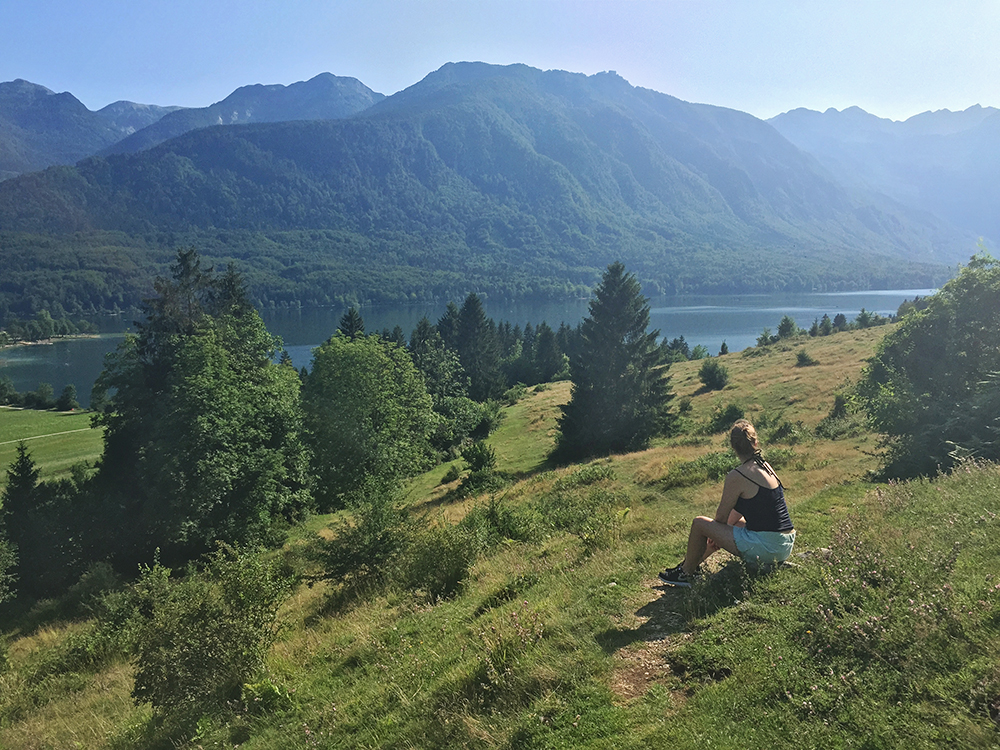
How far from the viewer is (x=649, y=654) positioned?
5.14 m

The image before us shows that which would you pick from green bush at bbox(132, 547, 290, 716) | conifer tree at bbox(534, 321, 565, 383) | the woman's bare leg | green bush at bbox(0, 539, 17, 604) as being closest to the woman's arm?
the woman's bare leg

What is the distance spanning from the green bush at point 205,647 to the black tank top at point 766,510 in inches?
247

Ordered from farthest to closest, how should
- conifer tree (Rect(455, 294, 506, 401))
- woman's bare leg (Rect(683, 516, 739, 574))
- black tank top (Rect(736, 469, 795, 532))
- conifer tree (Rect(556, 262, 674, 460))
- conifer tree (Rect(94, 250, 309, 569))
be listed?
conifer tree (Rect(455, 294, 506, 401)) → conifer tree (Rect(556, 262, 674, 460)) → conifer tree (Rect(94, 250, 309, 569)) → woman's bare leg (Rect(683, 516, 739, 574)) → black tank top (Rect(736, 469, 795, 532))

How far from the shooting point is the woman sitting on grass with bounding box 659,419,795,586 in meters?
6.16

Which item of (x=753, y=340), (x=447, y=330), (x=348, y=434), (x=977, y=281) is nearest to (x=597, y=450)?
(x=348, y=434)

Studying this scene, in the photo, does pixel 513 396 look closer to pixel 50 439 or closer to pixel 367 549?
pixel 50 439

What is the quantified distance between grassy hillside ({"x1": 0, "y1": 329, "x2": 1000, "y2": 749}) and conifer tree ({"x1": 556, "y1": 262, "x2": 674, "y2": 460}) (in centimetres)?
2410

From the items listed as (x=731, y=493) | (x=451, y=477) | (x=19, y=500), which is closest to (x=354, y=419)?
(x=451, y=477)

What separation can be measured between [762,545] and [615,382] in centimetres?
3081

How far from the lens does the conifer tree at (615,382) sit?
34906 millimetres

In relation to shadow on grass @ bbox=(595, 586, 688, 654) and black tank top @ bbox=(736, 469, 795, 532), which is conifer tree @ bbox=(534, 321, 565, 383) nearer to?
black tank top @ bbox=(736, 469, 795, 532)

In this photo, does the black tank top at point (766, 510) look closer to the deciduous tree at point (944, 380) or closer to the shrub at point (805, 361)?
the deciduous tree at point (944, 380)

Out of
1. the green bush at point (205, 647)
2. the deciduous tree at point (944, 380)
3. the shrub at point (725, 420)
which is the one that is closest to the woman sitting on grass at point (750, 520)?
the green bush at point (205, 647)

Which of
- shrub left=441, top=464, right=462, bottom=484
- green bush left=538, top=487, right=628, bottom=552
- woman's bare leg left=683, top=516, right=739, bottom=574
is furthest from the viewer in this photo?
shrub left=441, top=464, right=462, bottom=484
